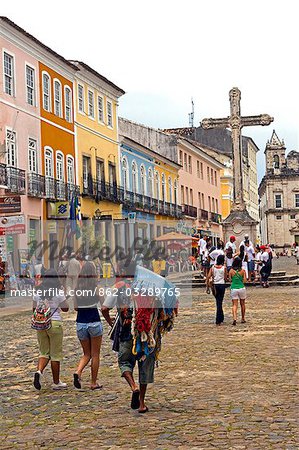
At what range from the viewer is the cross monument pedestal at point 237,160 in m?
34.5

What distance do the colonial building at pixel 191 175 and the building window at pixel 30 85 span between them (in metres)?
18.3

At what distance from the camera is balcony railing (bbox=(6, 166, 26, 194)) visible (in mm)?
27453

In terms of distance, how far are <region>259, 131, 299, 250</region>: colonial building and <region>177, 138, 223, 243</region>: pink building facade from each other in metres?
38.1

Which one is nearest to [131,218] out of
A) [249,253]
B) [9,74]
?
[9,74]

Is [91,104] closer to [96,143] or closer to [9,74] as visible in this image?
[96,143]

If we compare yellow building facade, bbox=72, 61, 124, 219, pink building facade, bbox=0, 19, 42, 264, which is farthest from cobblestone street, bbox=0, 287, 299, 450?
yellow building facade, bbox=72, 61, 124, 219

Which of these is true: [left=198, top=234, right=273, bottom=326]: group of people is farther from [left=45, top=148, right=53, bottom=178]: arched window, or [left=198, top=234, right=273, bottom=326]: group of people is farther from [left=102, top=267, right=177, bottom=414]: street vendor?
[left=102, top=267, right=177, bottom=414]: street vendor

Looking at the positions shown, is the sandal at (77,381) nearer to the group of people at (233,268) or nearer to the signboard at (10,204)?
the group of people at (233,268)

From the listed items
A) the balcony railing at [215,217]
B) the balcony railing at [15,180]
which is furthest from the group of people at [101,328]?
the balcony railing at [215,217]

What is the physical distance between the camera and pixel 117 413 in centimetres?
741

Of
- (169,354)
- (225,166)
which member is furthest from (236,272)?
(225,166)

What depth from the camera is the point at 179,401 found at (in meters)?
7.88

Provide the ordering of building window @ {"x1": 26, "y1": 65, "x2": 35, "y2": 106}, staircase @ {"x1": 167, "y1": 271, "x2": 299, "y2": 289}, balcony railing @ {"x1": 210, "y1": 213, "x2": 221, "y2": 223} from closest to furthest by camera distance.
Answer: staircase @ {"x1": 167, "y1": 271, "x2": 299, "y2": 289}
building window @ {"x1": 26, "y1": 65, "x2": 35, "y2": 106}
balcony railing @ {"x1": 210, "y1": 213, "x2": 221, "y2": 223}

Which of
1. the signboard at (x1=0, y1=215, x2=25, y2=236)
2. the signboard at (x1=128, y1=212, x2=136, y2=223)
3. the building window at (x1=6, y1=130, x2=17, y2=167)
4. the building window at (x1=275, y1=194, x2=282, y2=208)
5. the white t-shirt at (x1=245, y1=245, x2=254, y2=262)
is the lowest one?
the white t-shirt at (x1=245, y1=245, x2=254, y2=262)
